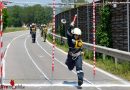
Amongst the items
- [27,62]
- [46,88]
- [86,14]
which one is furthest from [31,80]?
[86,14]

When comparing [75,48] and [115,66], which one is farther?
[115,66]

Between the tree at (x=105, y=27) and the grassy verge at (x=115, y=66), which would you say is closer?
the grassy verge at (x=115, y=66)

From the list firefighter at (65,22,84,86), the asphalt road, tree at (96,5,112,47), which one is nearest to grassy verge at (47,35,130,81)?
the asphalt road

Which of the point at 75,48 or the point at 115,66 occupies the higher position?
the point at 75,48

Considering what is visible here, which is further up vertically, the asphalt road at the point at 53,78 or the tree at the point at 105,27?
the tree at the point at 105,27

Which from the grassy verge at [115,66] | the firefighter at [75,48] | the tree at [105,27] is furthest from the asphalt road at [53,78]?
the tree at [105,27]

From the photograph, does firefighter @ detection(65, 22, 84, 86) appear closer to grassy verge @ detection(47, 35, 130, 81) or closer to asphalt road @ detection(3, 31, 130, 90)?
asphalt road @ detection(3, 31, 130, 90)

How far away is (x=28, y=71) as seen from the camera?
20.8 metres

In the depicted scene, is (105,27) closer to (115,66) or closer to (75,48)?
(115,66)

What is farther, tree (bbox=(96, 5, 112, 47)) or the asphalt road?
tree (bbox=(96, 5, 112, 47))

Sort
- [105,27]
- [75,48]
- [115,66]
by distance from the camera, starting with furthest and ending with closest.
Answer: [105,27]
[115,66]
[75,48]

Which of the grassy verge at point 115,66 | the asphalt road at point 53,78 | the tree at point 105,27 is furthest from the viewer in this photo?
the tree at point 105,27

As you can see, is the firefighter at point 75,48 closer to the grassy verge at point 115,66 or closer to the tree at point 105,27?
the grassy verge at point 115,66

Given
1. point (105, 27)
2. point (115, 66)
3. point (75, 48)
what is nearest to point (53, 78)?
point (75, 48)
